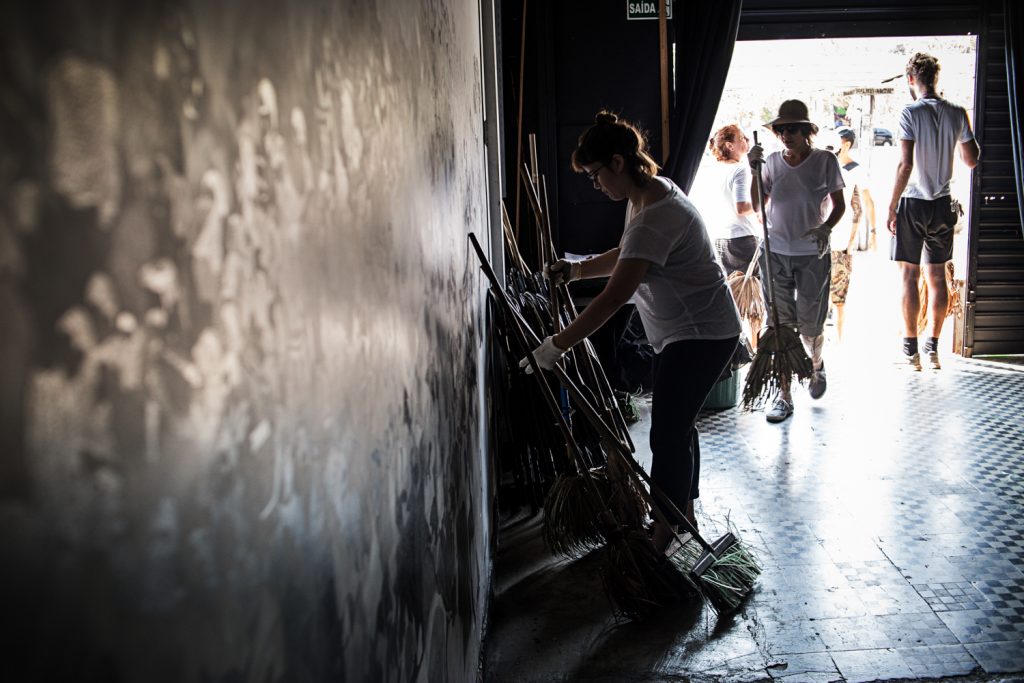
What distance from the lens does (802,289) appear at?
16.4ft

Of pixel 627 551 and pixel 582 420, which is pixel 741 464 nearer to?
pixel 582 420

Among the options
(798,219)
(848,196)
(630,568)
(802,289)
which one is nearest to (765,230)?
(798,219)

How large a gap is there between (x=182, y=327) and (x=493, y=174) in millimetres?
3545

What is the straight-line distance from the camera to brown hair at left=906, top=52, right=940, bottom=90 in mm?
5594

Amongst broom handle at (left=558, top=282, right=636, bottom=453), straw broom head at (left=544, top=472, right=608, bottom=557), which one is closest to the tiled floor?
straw broom head at (left=544, top=472, right=608, bottom=557)

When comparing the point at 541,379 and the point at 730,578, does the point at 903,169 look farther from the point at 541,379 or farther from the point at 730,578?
the point at 541,379

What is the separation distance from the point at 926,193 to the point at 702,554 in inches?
158

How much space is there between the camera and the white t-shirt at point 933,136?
5.70 m

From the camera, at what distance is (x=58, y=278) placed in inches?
14.0

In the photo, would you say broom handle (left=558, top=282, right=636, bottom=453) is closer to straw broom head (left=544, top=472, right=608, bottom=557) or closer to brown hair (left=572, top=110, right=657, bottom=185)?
straw broom head (left=544, top=472, right=608, bottom=557)

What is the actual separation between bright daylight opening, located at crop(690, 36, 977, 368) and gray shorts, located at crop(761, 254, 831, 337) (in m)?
1.57

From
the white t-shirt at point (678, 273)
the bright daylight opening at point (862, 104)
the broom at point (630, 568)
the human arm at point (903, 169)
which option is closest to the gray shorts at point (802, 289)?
the human arm at point (903, 169)

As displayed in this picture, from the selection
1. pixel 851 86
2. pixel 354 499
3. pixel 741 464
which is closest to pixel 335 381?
pixel 354 499

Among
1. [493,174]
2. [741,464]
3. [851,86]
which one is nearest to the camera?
[493,174]
